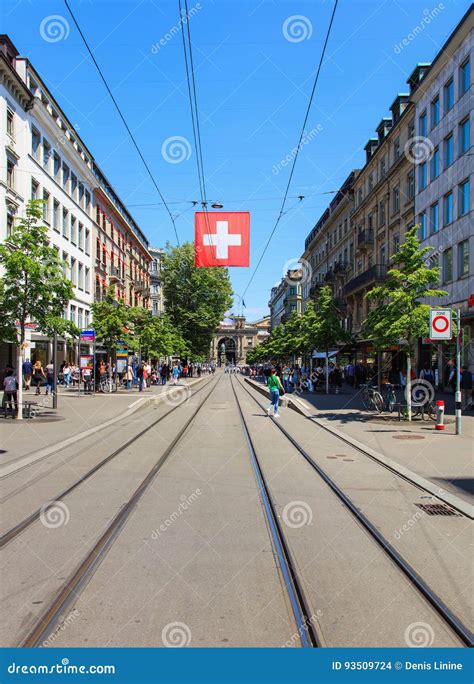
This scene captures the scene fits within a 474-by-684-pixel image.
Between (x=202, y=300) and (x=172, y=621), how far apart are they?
67.3 m

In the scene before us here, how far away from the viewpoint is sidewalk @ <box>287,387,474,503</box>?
9.84 metres

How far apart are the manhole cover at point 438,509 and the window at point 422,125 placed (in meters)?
31.5

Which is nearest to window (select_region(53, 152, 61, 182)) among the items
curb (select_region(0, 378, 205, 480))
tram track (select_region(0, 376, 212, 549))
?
curb (select_region(0, 378, 205, 480))

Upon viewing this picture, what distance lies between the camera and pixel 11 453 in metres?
11.8

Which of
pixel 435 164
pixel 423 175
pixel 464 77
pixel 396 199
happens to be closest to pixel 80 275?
pixel 396 199

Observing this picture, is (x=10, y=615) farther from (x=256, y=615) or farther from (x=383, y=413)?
(x=383, y=413)

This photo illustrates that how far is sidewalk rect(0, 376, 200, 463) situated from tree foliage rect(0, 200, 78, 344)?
2.79m

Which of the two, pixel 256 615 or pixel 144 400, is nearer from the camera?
pixel 256 615

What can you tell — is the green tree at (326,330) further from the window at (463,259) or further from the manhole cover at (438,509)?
the manhole cover at (438,509)

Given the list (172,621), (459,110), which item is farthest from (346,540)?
(459,110)

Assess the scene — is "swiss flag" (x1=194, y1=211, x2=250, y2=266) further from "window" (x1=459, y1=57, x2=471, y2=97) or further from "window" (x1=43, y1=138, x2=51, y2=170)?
"window" (x1=43, y1=138, x2=51, y2=170)

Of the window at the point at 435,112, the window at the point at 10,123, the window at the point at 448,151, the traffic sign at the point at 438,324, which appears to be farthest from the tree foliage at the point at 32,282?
the window at the point at 435,112

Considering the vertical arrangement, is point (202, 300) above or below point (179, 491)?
above

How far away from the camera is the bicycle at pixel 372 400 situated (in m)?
21.4
